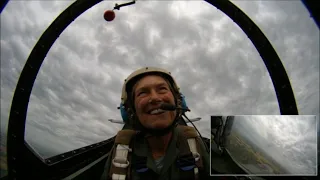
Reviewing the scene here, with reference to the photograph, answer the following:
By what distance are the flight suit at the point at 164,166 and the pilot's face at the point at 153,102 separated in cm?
32

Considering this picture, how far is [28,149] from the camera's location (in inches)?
124

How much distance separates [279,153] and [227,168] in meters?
0.35

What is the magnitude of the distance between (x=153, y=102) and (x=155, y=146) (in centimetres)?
53

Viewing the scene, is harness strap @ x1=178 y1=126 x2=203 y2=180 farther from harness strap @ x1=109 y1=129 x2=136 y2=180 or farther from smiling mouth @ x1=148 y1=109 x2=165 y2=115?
harness strap @ x1=109 y1=129 x2=136 y2=180

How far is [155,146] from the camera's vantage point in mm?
1915

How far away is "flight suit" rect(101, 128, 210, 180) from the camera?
165cm

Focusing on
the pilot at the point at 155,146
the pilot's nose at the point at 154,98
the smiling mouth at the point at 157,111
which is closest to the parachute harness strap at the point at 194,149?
the pilot at the point at 155,146

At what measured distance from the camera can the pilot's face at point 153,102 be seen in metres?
1.70

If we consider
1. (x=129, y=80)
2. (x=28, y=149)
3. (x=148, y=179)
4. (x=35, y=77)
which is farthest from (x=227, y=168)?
(x=35, y=77)

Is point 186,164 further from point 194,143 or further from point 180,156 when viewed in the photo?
point 194,143

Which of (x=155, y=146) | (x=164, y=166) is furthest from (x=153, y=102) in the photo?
(x=164, y=166)

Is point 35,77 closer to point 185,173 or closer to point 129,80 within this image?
point 129,80

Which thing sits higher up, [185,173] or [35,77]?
[35,77]

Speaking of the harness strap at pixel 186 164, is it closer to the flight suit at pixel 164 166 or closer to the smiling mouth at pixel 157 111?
the flight suit at pixel 164 166
